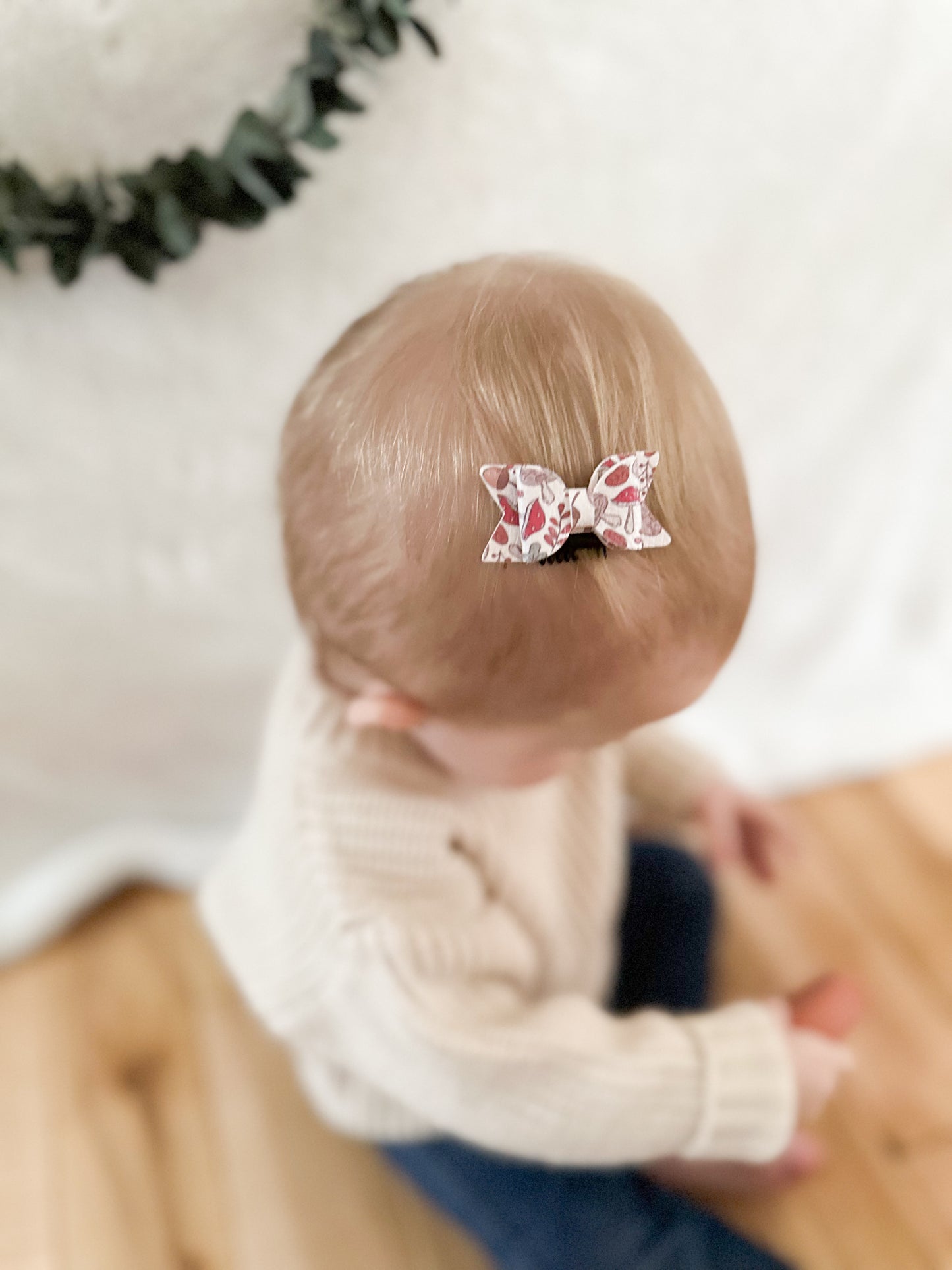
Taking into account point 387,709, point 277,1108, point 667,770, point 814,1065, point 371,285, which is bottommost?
point 277,1108

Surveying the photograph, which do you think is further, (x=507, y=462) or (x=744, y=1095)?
(x=744, y=1095)

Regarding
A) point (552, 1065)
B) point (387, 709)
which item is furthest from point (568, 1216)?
point (387, 709)

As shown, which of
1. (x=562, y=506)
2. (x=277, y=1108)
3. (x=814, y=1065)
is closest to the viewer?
(x=562, y=506)

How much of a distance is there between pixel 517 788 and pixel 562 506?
0.85 ft

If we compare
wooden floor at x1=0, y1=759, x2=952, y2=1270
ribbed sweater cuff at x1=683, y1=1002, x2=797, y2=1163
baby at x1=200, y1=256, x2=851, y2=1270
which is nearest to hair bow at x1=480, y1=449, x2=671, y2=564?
baby at x1=200, y1=256, x2=851, y2=1270

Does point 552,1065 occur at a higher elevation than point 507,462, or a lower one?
lower

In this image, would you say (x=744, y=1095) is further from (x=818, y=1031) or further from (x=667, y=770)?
(x=667, y=770)

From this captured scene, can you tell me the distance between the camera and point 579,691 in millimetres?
486

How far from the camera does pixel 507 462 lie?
0.43 meters

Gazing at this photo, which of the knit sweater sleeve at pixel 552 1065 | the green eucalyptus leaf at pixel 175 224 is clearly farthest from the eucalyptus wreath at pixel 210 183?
the knit sweater sleeve at pixel 552 1065

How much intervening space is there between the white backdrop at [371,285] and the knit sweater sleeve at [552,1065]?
37 cm

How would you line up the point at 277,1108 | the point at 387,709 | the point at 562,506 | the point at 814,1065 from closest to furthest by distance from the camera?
the point at 562,506 → the point at 387,709 → the point at 814,1065 → the point at 277,1108

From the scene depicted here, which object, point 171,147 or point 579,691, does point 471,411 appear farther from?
point 171,147

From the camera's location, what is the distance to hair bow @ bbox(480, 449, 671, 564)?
0.41m
